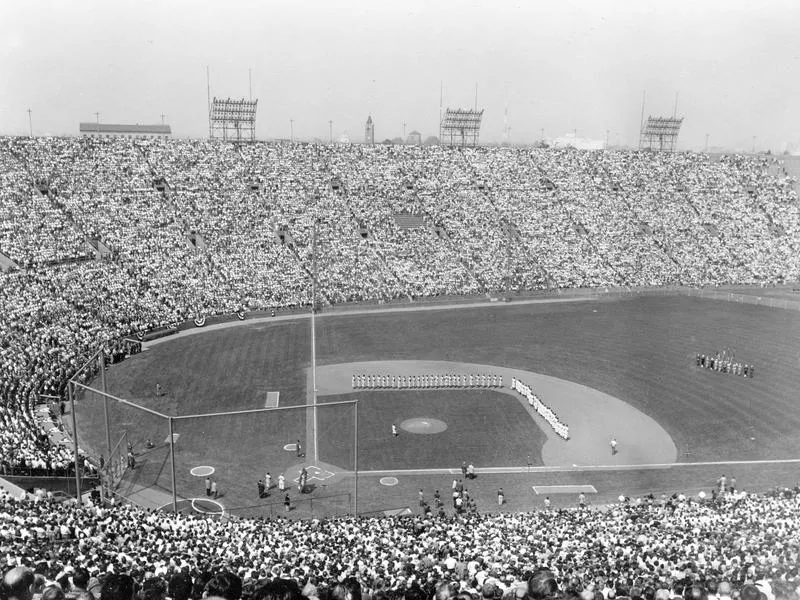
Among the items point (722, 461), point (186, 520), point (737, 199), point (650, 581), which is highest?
point (737, 199)

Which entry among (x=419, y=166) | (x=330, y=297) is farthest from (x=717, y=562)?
(x=419, y=166)

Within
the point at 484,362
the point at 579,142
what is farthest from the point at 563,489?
the point at 579,142

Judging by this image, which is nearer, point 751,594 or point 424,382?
point 751,594

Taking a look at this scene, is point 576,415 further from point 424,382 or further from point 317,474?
point 317,474

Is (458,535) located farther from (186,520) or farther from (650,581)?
(186,520)

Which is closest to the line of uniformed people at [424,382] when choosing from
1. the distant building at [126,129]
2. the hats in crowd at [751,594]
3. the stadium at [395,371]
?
the stadium at [395,371]

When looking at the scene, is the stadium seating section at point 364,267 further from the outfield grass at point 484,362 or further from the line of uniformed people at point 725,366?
the line of uniformed people at point 725,366
